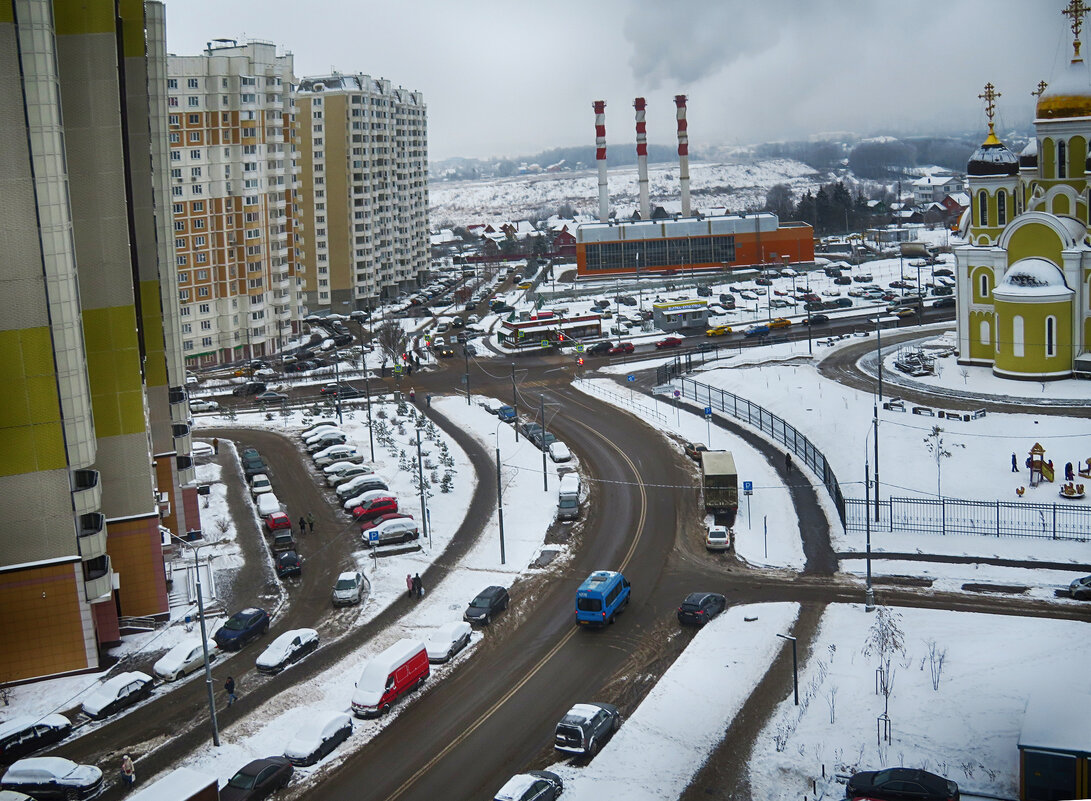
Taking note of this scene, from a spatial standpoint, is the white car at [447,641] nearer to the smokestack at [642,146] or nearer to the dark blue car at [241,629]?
the dark blue car at [241,629]

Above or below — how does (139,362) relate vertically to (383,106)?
below

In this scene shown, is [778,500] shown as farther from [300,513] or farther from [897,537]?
[300,513]

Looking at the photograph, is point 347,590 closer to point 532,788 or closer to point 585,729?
point 585,729

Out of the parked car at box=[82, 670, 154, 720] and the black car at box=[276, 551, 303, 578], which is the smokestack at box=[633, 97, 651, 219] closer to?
the black car at box=[276, 551, 303, 578]

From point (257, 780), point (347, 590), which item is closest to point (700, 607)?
point (347, 590)

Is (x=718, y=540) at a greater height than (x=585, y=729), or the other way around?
(x=718, y=540)

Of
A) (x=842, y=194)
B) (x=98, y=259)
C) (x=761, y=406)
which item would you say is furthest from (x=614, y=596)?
(x=842, y=194)
